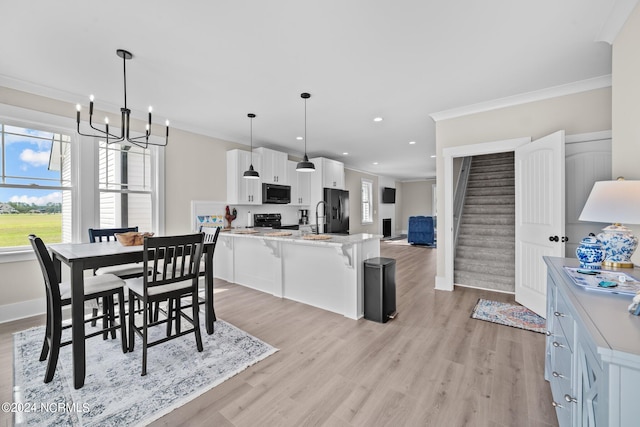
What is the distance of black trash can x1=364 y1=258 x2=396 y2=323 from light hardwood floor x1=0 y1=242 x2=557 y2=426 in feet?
0.38

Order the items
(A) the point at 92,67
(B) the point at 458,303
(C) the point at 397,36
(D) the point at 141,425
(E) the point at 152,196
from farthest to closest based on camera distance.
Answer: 1. (E) the point at 152,196
2. (B) the point at 458,303
3. (A) the point at 92,67
4. (C) the point at 397,36
5. (D) the point at 141,425

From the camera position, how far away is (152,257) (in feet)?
6.98

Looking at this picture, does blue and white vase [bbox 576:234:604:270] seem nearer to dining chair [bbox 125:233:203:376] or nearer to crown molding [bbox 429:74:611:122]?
crown molding [bbox 429:74:611:122]

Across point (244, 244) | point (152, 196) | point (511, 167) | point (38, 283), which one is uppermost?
point (511, 167)

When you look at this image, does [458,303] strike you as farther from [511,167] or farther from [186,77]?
[186,77]

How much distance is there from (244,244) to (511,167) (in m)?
5.27

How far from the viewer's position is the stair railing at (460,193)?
5.15m

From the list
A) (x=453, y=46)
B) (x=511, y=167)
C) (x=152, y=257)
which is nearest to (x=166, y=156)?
(x=152, y=257)

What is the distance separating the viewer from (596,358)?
2.60 ft

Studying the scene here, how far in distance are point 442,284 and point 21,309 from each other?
17.3ft

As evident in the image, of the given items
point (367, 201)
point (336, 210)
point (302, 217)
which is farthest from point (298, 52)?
point (367, 201)

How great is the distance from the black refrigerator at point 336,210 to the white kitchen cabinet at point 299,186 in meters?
0.46

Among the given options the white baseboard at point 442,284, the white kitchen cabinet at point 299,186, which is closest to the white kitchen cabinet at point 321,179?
the white kitchen cabinet at point 299,186

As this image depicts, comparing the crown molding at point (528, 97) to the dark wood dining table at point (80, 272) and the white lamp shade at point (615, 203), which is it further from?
the dark wood dining table at point (80, 272)
